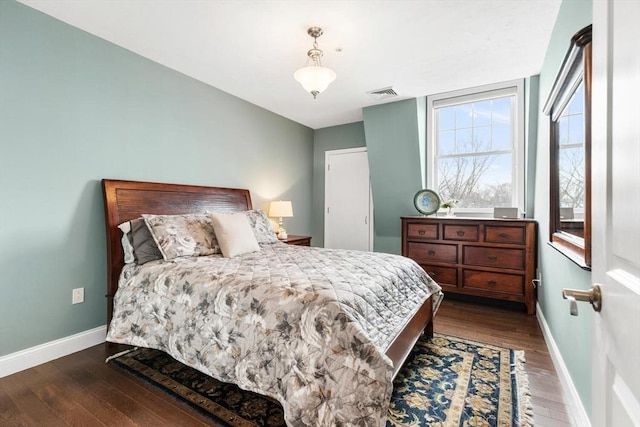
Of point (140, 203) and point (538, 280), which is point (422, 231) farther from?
point (140, 203)

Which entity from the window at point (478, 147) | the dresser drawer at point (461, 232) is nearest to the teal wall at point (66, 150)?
the dresser drawer at point (461, 232)

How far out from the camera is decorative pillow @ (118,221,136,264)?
2420 mm

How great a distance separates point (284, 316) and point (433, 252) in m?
2.68

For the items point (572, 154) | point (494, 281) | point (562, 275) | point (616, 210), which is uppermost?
point (572, 154)

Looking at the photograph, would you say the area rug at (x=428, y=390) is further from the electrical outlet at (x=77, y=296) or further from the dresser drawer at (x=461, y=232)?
the dresser drawer at (x=461, y=232)

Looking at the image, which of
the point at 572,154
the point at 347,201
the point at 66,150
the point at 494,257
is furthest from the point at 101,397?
the point at 347,201

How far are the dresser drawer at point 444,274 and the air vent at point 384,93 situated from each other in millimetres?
2168

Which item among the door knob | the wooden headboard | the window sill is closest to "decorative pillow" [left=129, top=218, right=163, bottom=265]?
the wooden headboard

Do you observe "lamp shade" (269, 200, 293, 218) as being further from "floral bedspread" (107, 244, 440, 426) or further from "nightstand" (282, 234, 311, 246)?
"floral bedspread" (107, 244, 440, 426)

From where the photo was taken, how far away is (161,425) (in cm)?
154

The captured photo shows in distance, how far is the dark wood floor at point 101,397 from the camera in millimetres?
1579

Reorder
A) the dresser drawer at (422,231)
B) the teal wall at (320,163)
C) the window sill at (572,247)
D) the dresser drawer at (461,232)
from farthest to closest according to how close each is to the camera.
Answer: the teal wall at (320,163) → the dresser drawer at (422,231) → the dresser drawer at (461,232) → the window sill at (572,247)

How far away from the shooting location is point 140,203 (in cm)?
269

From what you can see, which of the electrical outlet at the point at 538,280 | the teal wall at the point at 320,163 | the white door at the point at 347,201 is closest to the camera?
the electrical outlet at the point at 538,280
